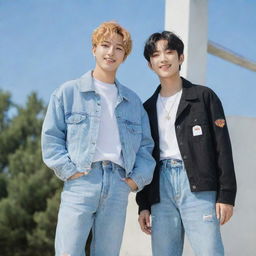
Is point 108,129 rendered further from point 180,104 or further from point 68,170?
point 180,104

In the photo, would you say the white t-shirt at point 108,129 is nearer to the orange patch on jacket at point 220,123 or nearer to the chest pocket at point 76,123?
the chest pocket at point 76,123

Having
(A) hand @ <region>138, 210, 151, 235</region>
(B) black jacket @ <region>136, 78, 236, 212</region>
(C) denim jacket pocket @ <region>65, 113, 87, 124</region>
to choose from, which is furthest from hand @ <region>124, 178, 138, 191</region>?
(C) denim jacket pocket @ <region>65, 113, 87, 124</region>

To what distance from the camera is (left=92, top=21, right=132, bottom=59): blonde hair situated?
1993 millimetres

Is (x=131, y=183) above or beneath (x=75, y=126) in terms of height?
beneath

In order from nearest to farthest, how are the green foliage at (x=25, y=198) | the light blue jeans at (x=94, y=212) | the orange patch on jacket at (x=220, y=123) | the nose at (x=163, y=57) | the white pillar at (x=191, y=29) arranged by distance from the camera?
1. the light blue jeans at (x=94, y=212)
2. the orange patch on jacket at (x=220, y=123)
3. the nose at (x=163, y=57)
4. the white pillar at (x=191, y=29)
5. the green foliage at (x=25, y=198)

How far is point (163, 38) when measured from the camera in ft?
7.13

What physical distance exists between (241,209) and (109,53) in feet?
6.27

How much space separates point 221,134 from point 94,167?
60cm

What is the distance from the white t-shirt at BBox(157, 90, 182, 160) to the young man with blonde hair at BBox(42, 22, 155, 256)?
78 millimetres

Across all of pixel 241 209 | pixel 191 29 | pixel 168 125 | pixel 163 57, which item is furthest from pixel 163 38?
pixel 241 209

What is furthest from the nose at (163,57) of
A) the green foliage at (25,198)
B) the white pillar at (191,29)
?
the green foliage at (25,198)

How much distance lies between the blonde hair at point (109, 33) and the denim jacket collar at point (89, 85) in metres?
0.16

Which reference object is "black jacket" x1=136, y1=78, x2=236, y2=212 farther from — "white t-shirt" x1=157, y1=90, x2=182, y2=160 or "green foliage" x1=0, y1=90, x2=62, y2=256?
"green foliage" x1=0, y1=90, x2=62, y2=256

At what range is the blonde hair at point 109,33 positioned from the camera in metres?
1.99
